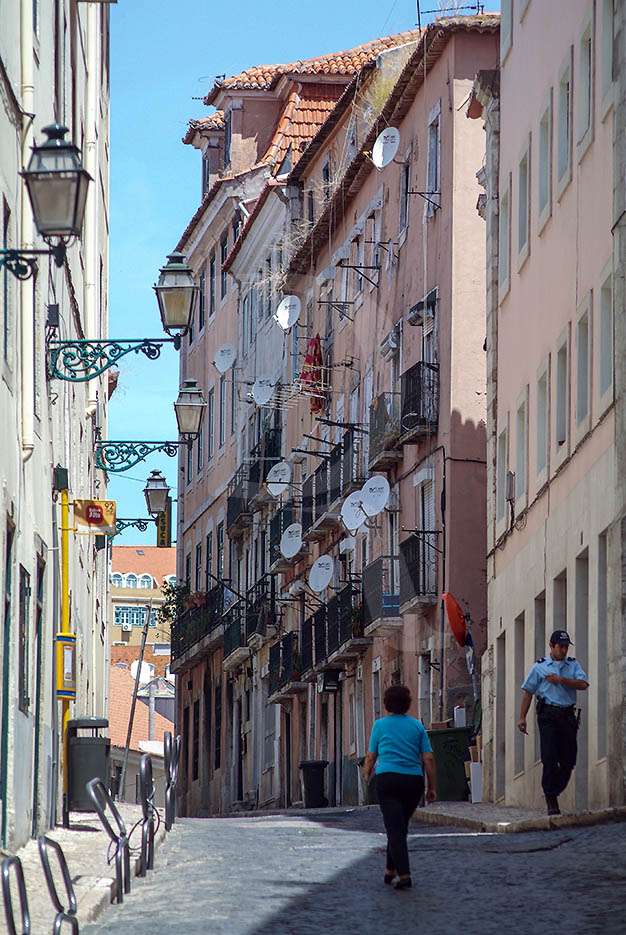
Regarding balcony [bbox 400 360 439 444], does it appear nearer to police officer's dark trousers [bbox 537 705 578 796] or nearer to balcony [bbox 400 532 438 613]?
balcony [bbox 400 532 438 613]

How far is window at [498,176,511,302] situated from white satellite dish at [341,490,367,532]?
293 inches

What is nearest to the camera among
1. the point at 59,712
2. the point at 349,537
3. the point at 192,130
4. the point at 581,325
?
the point at 59,712

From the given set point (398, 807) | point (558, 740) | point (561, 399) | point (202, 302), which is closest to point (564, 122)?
point (561, 399)

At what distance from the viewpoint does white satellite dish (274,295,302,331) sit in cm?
4669

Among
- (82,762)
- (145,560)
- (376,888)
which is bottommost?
(376,888)

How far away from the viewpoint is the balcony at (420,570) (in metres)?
36.3

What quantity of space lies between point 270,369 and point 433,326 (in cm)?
1634

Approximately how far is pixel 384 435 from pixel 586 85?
14.3 metres

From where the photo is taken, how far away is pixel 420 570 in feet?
120

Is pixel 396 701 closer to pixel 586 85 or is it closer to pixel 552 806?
pixel 552 806

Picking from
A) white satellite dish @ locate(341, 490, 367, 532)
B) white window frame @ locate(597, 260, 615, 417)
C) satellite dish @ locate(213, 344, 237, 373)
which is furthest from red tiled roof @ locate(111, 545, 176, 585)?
white window frame @ locate(597, 260, 615, 417)

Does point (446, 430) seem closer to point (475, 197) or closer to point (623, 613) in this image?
point (475, 197)

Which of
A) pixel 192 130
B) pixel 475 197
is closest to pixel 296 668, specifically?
pixel 475 197

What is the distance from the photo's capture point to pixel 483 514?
35969mm
